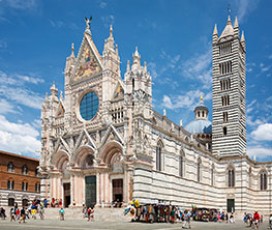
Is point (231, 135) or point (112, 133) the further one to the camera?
point (231, 135)

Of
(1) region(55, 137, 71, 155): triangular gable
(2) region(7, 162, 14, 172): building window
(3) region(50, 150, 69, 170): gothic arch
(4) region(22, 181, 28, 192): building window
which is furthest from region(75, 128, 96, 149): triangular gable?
(4) region(22, 181, 28, 192): building window

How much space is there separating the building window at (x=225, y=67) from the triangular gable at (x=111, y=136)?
2593 cm

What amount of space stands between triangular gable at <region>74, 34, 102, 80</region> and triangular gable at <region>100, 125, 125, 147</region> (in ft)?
24.4

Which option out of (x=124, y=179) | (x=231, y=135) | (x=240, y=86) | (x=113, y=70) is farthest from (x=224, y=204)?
(x=113, y=70)

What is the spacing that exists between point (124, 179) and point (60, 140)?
1045 cm

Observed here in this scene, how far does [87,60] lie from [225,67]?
2335 centimetres

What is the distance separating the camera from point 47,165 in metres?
41.6

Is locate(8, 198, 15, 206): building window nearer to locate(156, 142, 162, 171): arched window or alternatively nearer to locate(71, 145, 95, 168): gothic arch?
locate(71, 145, 95, 168): gothic arch

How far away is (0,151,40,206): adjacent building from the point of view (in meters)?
48.8

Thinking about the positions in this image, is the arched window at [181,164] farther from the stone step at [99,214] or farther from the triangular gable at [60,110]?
the triangular gable at [60,110]

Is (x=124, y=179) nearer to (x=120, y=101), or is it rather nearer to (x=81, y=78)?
(x=120, y=101)

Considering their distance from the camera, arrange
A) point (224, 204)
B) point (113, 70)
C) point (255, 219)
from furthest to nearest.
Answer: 1. point (224, 204)
2. point (113, 70)
3. point (255, 219)

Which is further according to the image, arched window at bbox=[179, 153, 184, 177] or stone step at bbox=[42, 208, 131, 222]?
arched window at bbox=[179, 153, 184, 177]

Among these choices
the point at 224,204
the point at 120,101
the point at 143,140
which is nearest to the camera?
the point at 143,140
